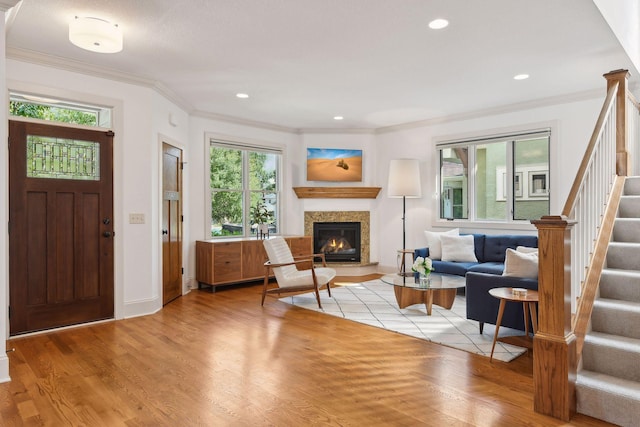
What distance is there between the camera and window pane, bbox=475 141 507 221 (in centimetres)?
610

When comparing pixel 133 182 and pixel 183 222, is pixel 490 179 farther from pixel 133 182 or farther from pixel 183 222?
pixel 133 182

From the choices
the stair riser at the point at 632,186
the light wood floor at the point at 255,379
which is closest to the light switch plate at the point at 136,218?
the light wood floor at the point at 255,379

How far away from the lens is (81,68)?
4152mm

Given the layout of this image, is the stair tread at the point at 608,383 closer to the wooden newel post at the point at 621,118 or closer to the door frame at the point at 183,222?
the wooden newel post at the point at 621,118

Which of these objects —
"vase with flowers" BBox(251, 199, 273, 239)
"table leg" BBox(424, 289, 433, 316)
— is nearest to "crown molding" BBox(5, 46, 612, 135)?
"vase with flowers" BBox(251, 199, 273, 239)

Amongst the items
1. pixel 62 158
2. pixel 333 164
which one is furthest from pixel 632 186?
pixel 62 158

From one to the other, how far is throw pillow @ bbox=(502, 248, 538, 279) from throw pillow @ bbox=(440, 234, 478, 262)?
7.62 feet

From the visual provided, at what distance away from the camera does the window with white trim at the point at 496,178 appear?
571 centimetres

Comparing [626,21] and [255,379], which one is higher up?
[626,21]

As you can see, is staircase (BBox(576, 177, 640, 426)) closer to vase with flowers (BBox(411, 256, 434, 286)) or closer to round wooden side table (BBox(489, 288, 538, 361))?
round wooden side table (BBox(489, 288, 538, 361))

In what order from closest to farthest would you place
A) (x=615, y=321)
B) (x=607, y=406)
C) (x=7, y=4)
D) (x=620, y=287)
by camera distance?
1. (x=607, y=406)
2. (x=615, y=321)
3. (x=7, y=4)
4. (x=620, y=287)

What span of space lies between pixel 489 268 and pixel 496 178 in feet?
5.59

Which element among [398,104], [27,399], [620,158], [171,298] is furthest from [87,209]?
[620,158]

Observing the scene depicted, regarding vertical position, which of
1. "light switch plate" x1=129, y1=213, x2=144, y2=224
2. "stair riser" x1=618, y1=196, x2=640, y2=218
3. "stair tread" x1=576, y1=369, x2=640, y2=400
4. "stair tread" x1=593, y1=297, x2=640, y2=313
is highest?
"stair riser" x1=618, y1=196, x2=640, y2=218
